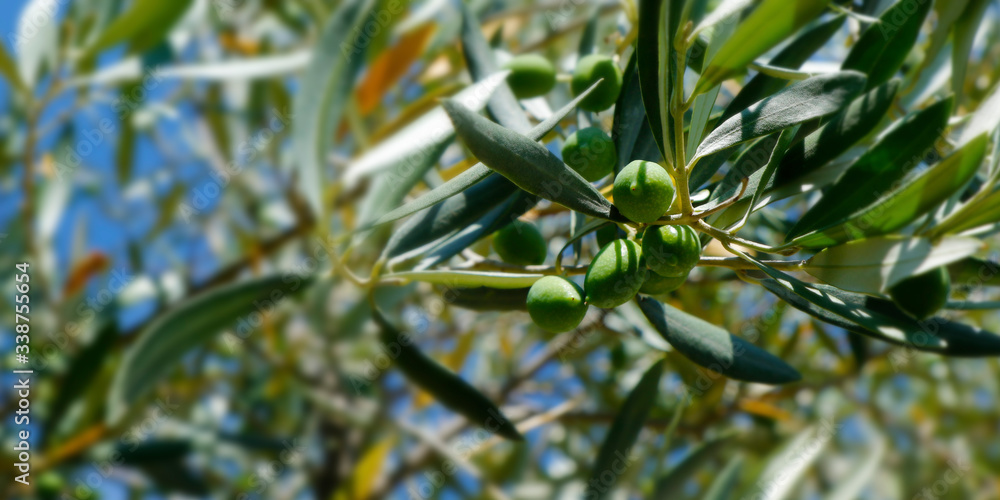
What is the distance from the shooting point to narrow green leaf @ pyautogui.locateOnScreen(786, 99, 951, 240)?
0.62 m

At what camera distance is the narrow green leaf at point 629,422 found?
959 millimetres

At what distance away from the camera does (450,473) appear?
7.30 feet

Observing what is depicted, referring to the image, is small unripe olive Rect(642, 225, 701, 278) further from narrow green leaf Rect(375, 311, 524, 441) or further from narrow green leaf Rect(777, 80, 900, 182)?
narrow green leaf Rect(375, 311, 524, 441)

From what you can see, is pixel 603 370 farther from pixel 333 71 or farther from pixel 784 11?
pixel 784 11

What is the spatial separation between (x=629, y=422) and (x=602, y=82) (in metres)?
0.46

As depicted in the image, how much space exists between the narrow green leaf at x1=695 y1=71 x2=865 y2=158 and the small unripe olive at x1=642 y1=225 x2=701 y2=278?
73 millimetres

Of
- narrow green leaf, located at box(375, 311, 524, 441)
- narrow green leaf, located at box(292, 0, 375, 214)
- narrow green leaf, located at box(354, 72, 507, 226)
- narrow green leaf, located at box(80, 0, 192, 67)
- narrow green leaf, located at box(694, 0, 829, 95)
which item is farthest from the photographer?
narrow green leaf, located at box(80, 0, 192, 67)

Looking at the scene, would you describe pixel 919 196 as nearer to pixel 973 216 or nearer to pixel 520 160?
pixel 973 216

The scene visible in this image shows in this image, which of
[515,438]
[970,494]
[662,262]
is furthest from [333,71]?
[970,494]

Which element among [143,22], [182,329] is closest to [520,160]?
[182,329]

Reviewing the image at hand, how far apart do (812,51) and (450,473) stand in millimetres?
1752

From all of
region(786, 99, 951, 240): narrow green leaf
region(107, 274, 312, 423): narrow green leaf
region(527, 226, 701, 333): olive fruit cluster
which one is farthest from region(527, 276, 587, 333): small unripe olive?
region(107, 274, 312, 423): narrow green leaf

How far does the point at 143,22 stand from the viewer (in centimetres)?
159

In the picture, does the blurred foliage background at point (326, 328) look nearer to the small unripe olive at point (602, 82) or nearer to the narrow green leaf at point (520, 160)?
the small unripe olive at point (602, 82)
